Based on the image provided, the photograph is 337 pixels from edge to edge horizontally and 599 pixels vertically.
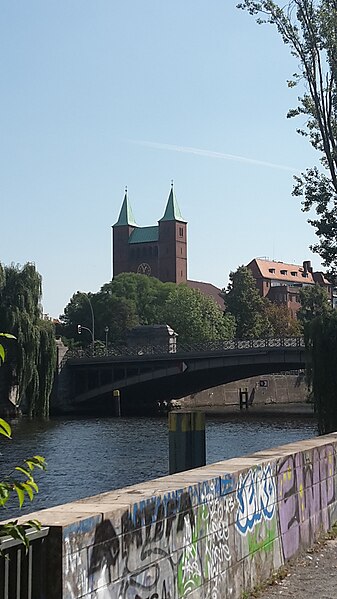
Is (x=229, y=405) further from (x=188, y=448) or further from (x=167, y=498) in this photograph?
(x=167, y=498)

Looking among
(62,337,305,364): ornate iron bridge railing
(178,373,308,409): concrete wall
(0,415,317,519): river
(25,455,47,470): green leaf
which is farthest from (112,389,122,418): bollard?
(25,455,47,470): green leaf

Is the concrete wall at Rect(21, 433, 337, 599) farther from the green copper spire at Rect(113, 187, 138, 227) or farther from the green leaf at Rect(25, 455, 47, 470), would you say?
the green copper spire at Rect(113, 187, 138, 227)

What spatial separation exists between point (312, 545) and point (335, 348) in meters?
28.7

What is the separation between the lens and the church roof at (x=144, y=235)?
7259 inches

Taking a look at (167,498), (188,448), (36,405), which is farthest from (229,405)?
(167,498)

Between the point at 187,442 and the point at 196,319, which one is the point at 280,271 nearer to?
the point at 196,319

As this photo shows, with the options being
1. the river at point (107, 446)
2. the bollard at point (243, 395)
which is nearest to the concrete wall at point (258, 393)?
the bollard at point (243, 395)

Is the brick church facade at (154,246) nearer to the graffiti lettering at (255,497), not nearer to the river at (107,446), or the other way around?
the river at (107,446)

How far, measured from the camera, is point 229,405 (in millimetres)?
91812

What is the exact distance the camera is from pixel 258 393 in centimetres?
9575

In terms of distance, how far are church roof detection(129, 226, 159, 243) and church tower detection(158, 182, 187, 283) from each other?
3.20 metres

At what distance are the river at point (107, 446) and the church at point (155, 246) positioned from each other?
10821 centimetres

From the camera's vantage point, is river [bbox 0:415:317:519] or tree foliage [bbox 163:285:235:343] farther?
tree foliage [bbox 163:285:235:343]

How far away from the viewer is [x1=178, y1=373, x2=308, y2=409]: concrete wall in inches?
3469
